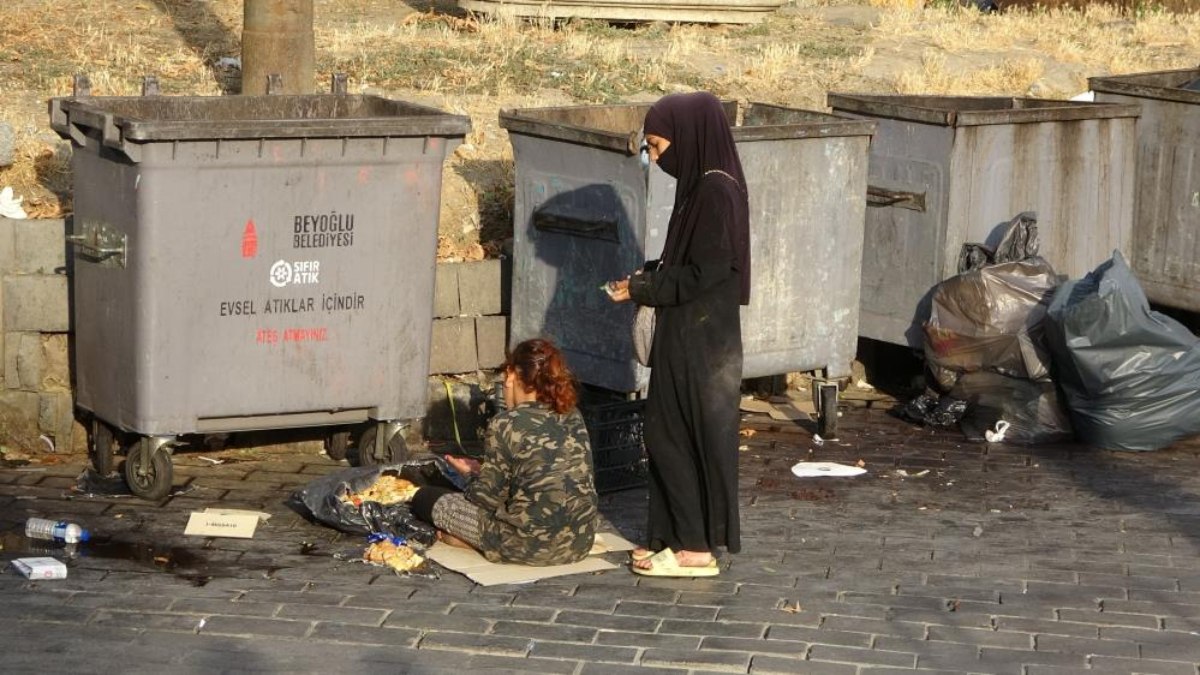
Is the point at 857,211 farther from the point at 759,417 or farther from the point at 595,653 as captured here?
the point at 595,653

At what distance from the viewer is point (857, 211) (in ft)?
28.7

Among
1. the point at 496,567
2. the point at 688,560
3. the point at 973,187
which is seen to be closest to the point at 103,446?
the point at 496,567

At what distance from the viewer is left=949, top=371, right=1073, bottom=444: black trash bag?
28.9ft

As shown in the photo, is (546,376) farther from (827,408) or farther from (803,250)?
(827,408)

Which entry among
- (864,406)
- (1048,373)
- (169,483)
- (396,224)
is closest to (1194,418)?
(1048,373)

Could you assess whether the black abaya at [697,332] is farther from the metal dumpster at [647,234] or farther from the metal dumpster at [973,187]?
the metal dumpster at [973,187]

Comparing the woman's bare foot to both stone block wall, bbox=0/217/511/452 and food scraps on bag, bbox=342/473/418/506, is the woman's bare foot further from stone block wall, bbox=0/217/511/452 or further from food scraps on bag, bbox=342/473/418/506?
stone block wall, bbox=0/217/511/452

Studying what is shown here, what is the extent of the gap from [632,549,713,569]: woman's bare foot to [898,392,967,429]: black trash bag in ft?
9.39

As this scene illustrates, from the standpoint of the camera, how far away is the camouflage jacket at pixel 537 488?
6430mm

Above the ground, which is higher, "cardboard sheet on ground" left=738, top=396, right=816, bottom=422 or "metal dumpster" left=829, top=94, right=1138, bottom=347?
"metal dumpster" left=829, top=94, right=1138, bottom=347

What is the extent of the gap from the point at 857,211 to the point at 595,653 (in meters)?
3.69

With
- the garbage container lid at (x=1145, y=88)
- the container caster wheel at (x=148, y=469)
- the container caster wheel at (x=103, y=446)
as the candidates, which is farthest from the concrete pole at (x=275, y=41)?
the garbage container lid at (x=1145, y=88)

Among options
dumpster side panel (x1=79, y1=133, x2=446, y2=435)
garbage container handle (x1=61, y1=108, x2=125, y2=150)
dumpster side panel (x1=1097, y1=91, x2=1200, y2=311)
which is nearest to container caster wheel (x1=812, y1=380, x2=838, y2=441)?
dumpster side panel (x1=79, y1=133, x2=446, y2=435)

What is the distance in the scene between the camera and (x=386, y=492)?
7.22 m
